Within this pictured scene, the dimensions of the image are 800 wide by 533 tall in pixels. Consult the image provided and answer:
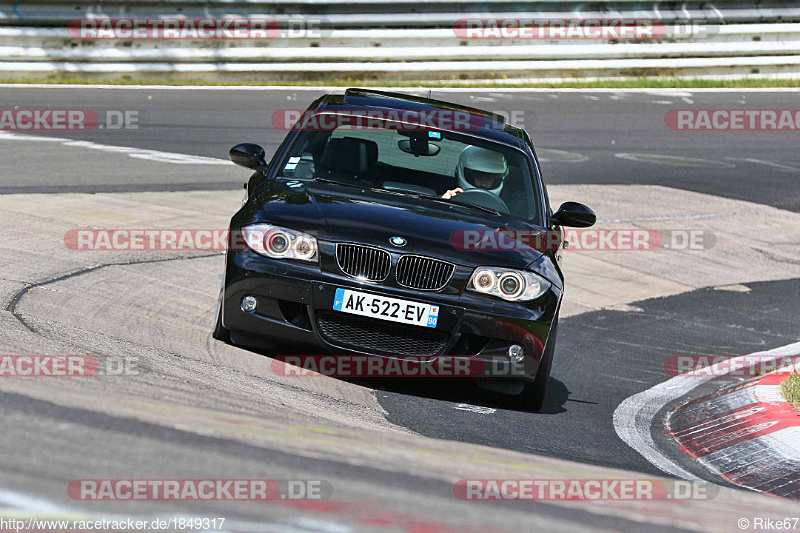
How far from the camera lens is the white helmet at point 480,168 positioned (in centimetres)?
756

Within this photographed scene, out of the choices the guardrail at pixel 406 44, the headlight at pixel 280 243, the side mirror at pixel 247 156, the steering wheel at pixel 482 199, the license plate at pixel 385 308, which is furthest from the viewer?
the guardrail at pixel 406 44

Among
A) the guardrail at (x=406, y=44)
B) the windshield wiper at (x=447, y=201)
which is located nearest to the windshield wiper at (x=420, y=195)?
the windshield wiper at (x=447, y=201)

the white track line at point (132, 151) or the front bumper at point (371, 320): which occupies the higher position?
the front bumper at point (371, 320)

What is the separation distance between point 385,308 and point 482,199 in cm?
147

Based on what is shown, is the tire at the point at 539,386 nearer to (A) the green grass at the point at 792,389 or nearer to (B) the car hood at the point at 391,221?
(B) the car hood at the point at 391,221

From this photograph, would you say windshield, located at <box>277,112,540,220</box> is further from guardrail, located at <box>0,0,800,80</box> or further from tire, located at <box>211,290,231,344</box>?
guardrail, located at <box>0,0,800,80</box>

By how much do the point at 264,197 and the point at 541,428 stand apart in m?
2.04

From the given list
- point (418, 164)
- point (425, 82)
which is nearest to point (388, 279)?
point (418, 164)

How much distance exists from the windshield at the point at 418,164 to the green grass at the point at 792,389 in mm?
1821

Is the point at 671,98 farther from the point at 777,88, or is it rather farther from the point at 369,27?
the point at 369,27

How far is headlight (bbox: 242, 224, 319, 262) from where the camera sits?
6324mm

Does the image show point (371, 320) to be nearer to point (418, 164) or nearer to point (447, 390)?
point (447, 390)

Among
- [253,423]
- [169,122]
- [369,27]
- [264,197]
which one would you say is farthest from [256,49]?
[253,423]

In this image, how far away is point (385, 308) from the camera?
6.19 metres
